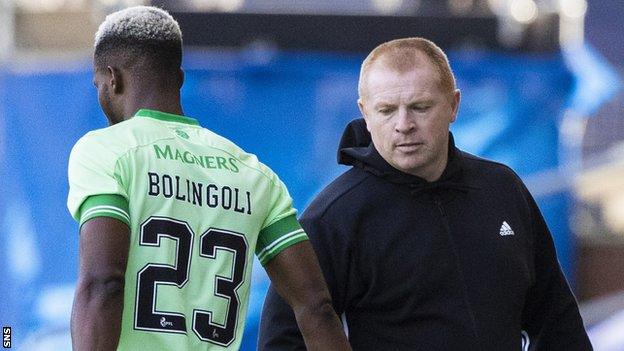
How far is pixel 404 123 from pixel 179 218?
2.56 feet

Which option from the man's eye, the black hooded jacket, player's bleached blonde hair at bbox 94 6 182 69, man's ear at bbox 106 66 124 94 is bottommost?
the black hooded jacket

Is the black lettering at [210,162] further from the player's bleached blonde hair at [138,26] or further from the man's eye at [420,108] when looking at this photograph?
the man's eye at [420,108]

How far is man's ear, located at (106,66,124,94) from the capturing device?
3584 mm

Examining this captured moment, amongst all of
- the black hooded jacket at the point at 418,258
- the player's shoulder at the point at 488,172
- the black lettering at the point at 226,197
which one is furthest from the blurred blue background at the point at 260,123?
the black lettering at the point at 226,197

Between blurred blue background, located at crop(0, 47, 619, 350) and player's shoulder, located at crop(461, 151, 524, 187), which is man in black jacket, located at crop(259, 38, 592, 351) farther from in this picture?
blurred blue background, located at crop(0, 47, 619, 350)

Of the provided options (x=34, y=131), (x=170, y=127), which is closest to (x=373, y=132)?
(x=170, y=127)

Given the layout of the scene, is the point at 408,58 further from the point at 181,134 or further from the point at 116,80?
the point at 116,80

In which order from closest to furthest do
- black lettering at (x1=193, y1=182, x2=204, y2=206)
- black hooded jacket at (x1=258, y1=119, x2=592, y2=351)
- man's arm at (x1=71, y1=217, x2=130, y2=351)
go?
1. man's arm at (x1=71, y1=217, x2=130, y2=351)
2. black lettering at (x1=193, y1=182, x2=204, y2=206)
3. black hooded jacket at (x1=258, y1=119, x2=592, y2=351)

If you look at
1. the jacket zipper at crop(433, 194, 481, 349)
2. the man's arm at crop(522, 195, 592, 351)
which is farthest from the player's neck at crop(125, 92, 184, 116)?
the man's arm at crop(522, 195, 592, 351)

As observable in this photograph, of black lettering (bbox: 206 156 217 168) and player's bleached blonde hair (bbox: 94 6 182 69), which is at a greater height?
player's bleached blonde hair (bbox: 94 6 182 69)

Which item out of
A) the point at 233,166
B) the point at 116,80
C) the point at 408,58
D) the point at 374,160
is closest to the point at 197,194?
the point at 233,166

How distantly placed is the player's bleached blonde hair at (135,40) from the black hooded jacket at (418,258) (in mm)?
666

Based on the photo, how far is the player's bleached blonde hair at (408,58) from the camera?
155 inches

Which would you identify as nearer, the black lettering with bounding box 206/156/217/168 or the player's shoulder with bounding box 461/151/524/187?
the black lettering with bounding box 206/156/217/168
